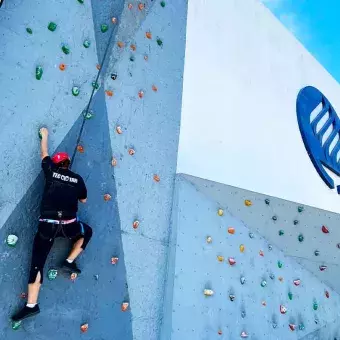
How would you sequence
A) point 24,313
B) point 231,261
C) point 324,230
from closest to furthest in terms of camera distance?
point 24,313, point 231,261, point 324,230

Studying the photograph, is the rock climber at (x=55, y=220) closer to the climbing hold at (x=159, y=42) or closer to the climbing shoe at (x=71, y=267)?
the climbing shoe at (x=71, y=267)

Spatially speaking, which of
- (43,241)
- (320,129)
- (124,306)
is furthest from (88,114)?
(320,129)

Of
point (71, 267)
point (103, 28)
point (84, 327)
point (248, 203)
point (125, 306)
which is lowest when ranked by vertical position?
point (84, 327)

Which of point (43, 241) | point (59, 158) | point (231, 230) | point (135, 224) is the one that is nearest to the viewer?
point (43, 241)

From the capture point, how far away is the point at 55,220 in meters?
2.76

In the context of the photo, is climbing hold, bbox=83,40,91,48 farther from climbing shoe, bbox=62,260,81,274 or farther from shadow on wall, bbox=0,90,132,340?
climbing shoe, bbox=62,260,81,274

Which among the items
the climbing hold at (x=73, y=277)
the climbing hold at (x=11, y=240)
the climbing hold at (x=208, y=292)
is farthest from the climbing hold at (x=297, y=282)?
the climbing hold at (x=11, y=240)

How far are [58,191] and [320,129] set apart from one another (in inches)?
188

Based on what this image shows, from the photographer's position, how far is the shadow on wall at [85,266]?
277 centimetres

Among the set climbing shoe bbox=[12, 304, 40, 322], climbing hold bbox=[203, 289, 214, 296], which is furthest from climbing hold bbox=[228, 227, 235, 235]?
climbing shoe bbox=[12, 304, 40, 322]

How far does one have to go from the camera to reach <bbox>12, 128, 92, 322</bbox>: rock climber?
2697 millimetres

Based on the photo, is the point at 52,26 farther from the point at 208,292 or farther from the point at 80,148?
the point at 208,292

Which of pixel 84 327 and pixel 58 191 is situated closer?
pixel 58 191

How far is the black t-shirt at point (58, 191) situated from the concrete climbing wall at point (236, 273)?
A: 115 cm
